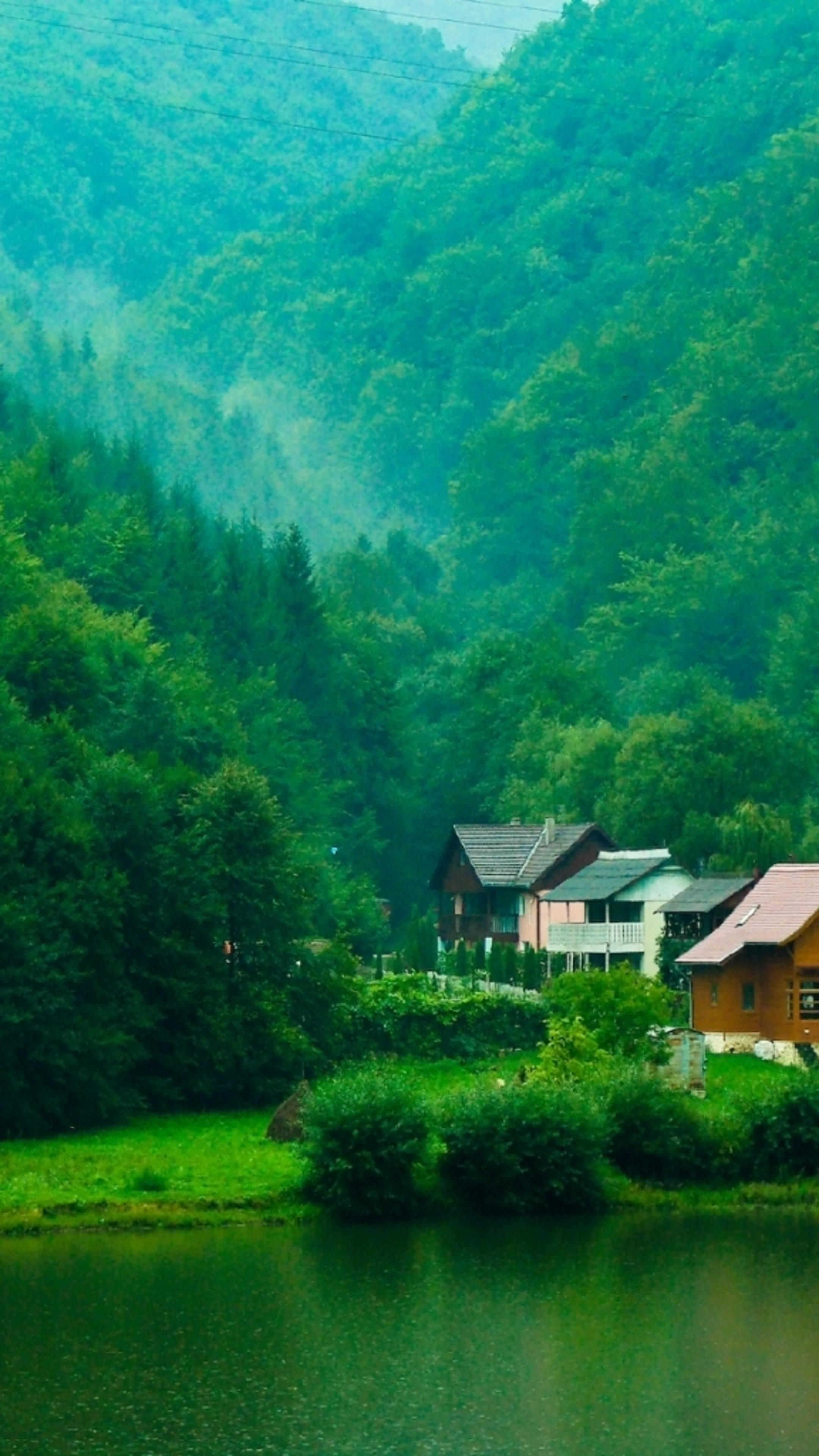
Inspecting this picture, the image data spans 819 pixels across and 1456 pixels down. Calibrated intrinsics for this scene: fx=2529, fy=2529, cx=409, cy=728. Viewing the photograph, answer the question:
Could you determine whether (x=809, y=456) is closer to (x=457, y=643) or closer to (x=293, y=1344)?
(x=457, y=643)

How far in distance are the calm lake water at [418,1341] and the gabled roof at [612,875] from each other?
36742 millimetres

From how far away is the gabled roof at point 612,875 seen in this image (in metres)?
78.2

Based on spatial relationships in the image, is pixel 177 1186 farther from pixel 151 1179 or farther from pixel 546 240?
pixel 546 240

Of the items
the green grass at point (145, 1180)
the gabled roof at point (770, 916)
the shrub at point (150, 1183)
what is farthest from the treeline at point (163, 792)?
the gabled roof at point (770, 916)

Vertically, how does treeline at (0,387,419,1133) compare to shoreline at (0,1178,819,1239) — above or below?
above

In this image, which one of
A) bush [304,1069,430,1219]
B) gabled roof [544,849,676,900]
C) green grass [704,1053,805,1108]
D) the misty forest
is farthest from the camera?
gabled roof [544,849,676,900]

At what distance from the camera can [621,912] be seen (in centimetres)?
7944

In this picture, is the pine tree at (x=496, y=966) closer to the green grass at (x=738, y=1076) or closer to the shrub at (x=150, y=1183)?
the green grass at (x=738, y=1076)

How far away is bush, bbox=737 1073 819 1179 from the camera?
147 feet

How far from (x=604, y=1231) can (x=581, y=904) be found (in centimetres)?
4148

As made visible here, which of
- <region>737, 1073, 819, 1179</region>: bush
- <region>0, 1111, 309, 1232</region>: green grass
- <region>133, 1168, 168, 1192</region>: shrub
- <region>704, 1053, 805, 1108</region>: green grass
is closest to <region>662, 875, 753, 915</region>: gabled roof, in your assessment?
<region>704, 1053, 805, 1108</region>: green grass

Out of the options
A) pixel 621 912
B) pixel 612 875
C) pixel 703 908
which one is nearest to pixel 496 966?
pixel 703 908

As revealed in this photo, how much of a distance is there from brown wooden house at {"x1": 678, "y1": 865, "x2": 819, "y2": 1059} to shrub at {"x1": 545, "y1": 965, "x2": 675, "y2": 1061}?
8.50 m

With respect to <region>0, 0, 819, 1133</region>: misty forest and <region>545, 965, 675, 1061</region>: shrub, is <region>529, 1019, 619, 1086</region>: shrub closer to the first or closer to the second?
<region>545, 965, 675, 1061</region>: shrub
